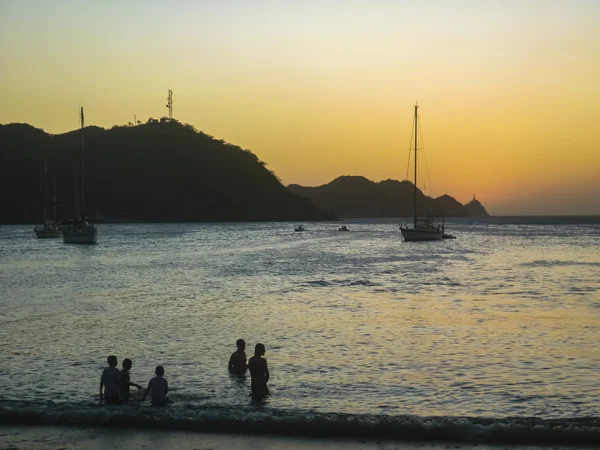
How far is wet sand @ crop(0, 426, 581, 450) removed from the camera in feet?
36.6

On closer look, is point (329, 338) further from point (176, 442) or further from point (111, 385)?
point (176, 442)

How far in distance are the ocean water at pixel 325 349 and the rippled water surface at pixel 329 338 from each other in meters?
0.07

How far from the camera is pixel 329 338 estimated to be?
75.6ft

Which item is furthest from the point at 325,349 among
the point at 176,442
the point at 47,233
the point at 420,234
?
the point at 47,233

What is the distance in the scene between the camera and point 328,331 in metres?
24.5

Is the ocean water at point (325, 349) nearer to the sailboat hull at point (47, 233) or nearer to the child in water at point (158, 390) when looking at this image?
the child in water at point (158, 390)

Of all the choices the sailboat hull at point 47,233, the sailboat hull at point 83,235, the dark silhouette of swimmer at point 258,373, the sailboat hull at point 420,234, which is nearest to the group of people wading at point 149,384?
the dark silhouette of swimmer at point 258,373

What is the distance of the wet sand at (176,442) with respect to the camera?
11148 millimetres

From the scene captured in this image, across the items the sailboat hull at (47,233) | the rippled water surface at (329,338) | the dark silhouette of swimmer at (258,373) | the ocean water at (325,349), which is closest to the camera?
the ocean water at (325,349)

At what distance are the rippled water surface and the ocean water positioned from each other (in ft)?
0.24

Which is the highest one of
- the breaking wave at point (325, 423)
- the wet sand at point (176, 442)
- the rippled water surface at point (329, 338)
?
the breaking wave at point (325, 423)

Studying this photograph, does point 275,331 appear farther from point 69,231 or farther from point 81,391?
point 69,231

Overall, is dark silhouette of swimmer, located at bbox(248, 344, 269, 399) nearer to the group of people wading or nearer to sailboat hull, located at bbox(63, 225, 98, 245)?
the group of people wading

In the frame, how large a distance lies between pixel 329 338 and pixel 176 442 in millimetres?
12080
